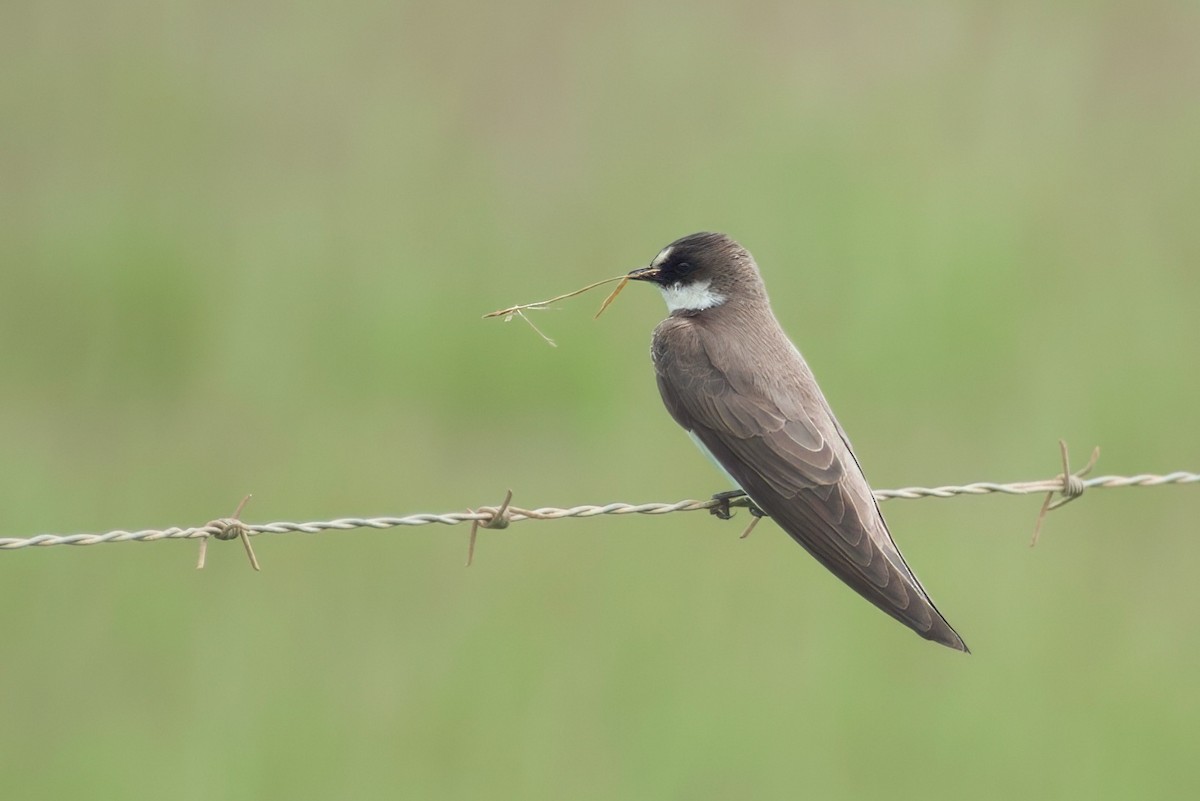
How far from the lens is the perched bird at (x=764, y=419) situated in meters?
4.69

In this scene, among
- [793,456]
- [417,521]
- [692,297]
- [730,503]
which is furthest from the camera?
[692,297]

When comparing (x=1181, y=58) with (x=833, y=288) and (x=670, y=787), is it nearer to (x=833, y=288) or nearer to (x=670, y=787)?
(x=833, y=288)

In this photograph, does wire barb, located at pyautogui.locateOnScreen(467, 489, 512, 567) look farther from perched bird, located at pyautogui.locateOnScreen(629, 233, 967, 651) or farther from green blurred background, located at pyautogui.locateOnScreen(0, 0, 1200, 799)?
green blurred background, located at pyautogui.locateOnScreen(0, 0, 1200, 799)

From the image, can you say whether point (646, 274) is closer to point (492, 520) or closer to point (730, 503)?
point (730, 503)

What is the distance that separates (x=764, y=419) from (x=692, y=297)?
0.81 metres

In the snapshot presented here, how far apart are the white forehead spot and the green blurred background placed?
1227 millimetres

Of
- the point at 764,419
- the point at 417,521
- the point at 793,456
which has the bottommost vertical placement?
the point at 417,521

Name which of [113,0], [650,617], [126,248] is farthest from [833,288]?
[113,0]

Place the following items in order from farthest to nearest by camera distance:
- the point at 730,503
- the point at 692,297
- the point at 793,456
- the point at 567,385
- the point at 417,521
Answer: the point at 567,385, the point at 692,297, the point at 730,503, the point at 793,456, the point at 417,521

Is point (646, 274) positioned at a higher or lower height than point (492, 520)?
higher

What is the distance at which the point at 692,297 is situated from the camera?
5.71 meters

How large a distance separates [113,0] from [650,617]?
454 centimetres

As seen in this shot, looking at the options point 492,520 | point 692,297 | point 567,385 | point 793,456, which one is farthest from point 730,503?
point 567,385

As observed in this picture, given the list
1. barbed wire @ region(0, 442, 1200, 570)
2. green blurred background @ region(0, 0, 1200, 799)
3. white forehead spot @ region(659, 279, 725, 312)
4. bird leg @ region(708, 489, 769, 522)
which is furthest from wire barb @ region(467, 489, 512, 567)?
green blurred background @ region(0, 0, 1200, 799)
